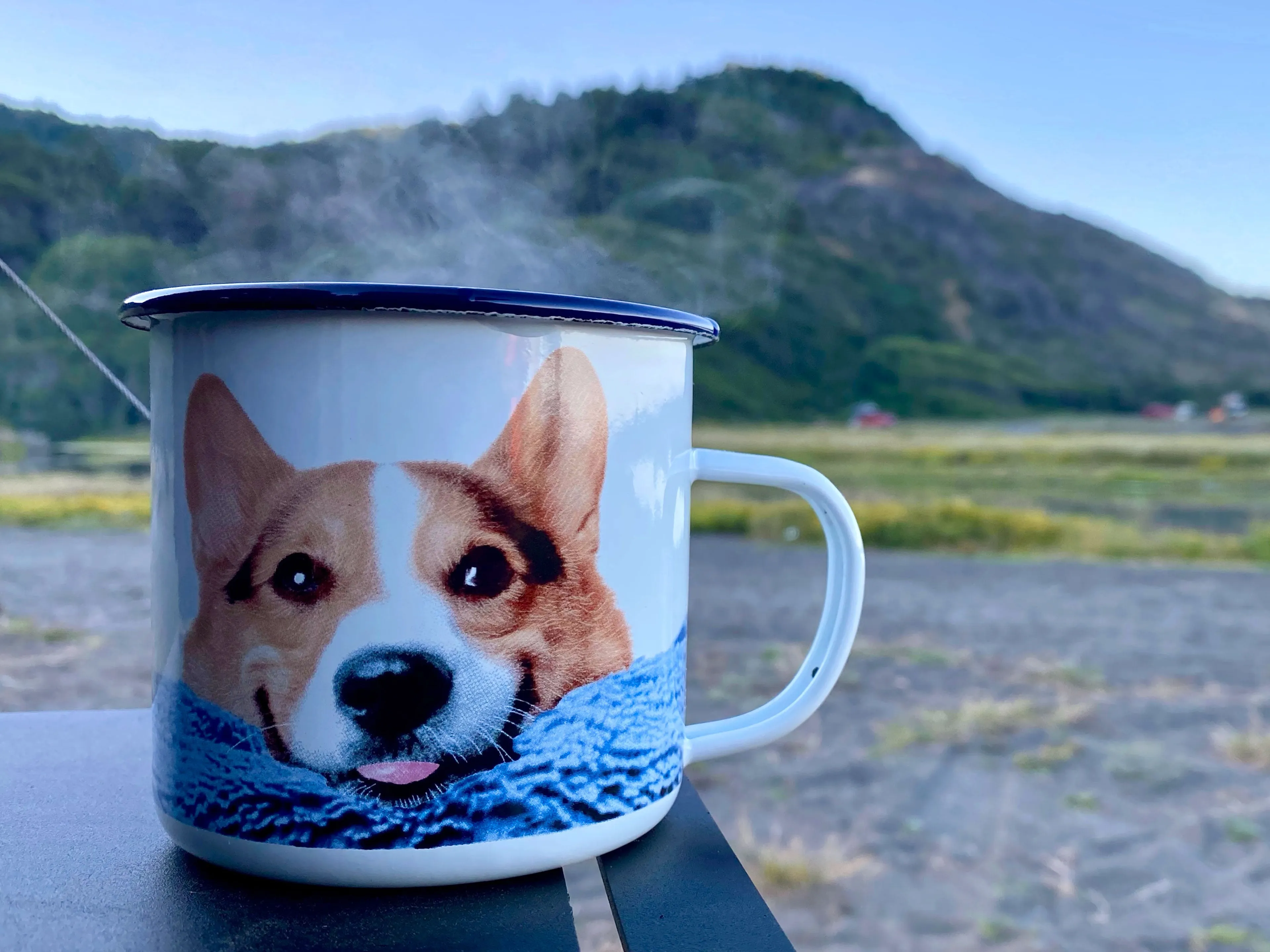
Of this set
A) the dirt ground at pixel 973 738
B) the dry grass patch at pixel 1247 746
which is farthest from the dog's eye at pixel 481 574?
the dry grass patch at pixel 1247 746

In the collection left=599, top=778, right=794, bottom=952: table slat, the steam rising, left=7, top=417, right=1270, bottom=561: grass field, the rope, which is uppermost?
the steam rising

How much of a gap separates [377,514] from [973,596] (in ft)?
19.0

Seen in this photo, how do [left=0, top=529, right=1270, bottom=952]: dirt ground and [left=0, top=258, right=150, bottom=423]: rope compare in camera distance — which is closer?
[left=0, top=258, right=150, bottom=423]: rope

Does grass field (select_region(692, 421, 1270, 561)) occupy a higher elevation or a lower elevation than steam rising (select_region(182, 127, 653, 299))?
lower

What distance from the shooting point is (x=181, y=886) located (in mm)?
255

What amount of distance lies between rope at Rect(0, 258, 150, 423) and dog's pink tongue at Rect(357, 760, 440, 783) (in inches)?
6.5

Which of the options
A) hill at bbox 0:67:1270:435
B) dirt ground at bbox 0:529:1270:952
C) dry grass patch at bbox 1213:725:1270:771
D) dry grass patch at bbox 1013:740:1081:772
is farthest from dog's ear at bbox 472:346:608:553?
dry grass patch at bbox 1213:725:1270:771

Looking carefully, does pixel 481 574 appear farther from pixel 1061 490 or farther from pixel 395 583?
pixel 1061 490

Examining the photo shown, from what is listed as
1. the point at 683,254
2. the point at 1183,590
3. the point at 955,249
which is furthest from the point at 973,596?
the point at 955,249

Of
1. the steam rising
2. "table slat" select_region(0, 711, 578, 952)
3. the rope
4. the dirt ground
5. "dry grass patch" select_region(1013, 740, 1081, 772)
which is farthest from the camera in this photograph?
"dry grass patch" select_region(1013, 740, 1081, 772)

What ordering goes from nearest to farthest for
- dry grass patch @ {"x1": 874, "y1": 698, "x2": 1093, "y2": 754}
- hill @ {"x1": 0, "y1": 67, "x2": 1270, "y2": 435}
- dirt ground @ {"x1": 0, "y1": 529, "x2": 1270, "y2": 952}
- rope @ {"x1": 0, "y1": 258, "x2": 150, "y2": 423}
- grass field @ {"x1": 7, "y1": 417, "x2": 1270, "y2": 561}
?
rope @ {"x1": 0, "y1": 258, "x2": 150, "y2": 423} → hill @ {"x1": 0, "y1": 67, "x2": 1270, "y2": 435} → dirt ground @ {"x1": 0, "y1": 529, "x2": 1270, "y2": 952} → dry grass patch @ {"x1": 874, "y1": 698, "x2": 1093, "y2": 754} → grass field @ {"x1": 7, "y1": 417, "x2": 1270, "y2": 561}

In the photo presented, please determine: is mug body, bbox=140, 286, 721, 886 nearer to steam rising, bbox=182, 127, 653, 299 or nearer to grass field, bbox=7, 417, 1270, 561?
steam rising, bbox=182, 127, 653, 299

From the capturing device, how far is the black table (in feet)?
0.74

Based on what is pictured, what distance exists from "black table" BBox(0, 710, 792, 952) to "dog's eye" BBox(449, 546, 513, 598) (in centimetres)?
8
